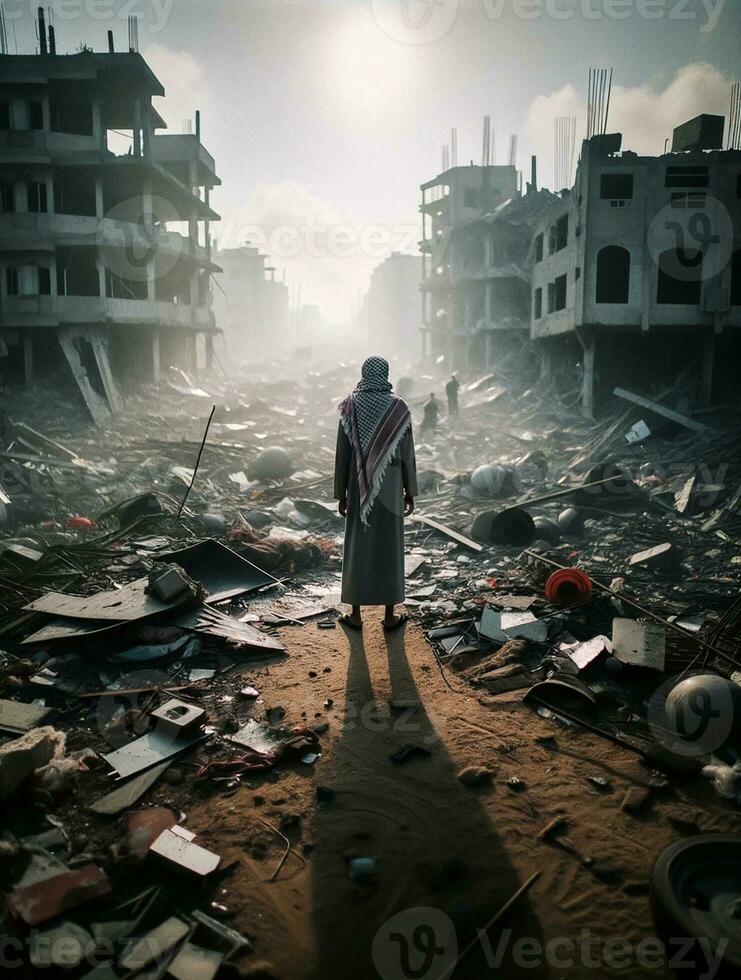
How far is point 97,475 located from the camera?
37.1 ft

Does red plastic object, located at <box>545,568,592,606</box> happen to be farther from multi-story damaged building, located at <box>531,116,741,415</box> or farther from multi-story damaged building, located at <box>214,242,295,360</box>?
multi-story damaged building, located at <box>214,242,295,360</box>

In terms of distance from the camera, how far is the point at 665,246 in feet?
51.0

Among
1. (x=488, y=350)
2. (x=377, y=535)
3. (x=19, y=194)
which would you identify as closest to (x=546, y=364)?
(x=488, y=350)

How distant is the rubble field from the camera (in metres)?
2.34

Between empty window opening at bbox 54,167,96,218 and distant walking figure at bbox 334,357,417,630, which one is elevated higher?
empty window opening at bbox 54,167,96,218

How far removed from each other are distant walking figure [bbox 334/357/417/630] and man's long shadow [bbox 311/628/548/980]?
1.48m

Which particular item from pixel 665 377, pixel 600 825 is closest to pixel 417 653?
pixel 600 825

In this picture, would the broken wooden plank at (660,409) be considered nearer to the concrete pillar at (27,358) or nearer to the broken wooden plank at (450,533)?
the broken wooden plank at (450,533)

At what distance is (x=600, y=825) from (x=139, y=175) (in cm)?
2318

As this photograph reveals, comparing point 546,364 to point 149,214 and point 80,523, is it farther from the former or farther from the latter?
point 80,523

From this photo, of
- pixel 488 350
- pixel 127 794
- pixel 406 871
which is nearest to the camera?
pixel 406 871

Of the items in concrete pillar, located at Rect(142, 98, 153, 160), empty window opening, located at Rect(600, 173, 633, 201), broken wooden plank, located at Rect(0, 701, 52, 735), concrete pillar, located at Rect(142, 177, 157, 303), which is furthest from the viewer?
concrete pillar, located at Rect(142, 177, 157, 303)

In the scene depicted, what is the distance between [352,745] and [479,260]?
106ft

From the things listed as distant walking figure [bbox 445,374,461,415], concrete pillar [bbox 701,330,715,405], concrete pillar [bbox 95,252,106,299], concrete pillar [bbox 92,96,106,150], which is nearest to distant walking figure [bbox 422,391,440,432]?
distant walking figure [bbox 445,374,461,415]
